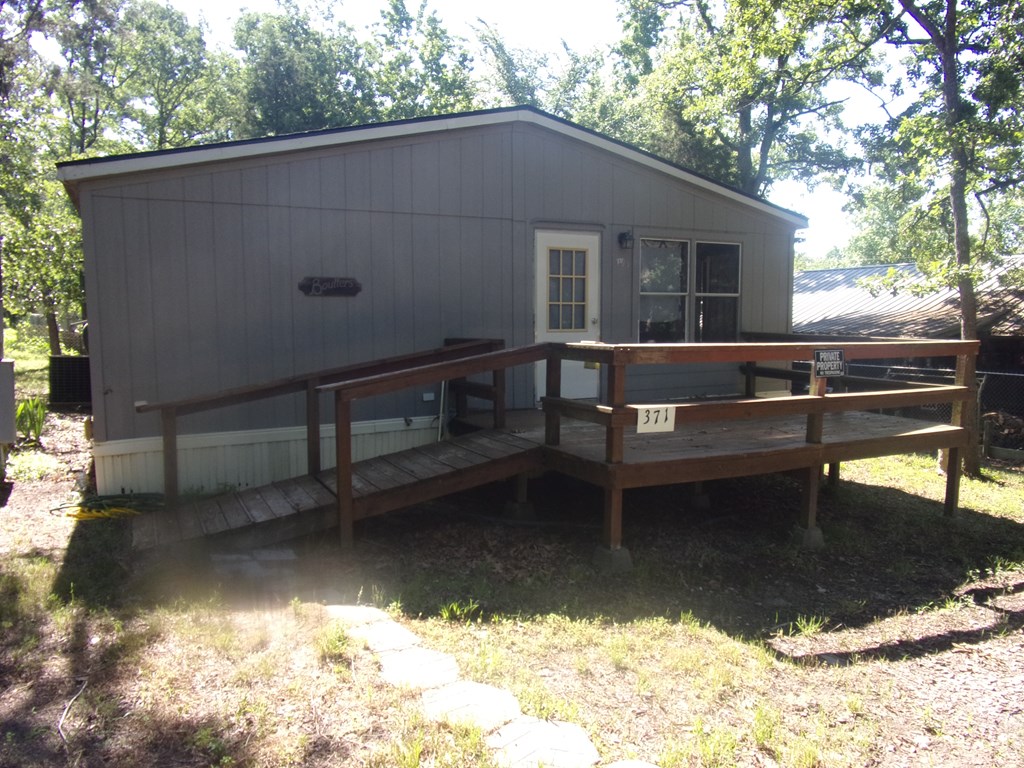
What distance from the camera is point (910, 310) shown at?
555 inches

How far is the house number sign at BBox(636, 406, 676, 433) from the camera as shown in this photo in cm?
454

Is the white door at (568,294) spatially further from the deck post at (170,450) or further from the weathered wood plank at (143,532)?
the weathered wood plank at (143,532)

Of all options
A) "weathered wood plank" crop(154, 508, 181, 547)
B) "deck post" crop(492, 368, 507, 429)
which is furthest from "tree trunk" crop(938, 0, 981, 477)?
"weathered wood plank" crop(154, 508, 181, 547)

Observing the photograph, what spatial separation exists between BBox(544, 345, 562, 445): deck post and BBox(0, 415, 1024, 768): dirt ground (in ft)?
2.47

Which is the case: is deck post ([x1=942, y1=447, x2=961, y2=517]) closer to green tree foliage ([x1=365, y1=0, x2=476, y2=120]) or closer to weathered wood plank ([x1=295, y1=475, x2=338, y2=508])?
weathered wood plank ([x1=295, y1=475, x2=338, y2=508])

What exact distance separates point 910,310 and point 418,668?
1398 centimetres

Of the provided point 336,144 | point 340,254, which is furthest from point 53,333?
point 336,144

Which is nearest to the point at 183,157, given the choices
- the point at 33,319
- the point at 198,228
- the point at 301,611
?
the point at 198,228

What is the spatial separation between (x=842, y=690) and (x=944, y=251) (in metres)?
9.88

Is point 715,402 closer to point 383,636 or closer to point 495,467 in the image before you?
point 495,467

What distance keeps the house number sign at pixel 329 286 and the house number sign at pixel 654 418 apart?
3.17 m

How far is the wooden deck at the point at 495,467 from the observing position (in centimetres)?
464

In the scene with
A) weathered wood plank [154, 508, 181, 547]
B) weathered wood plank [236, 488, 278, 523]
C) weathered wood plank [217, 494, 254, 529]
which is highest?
weathered wood plank [236, 488, 278, 523]

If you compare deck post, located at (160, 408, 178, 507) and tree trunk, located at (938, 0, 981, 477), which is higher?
tree trunk, located at (938, 0, 981, 477)
